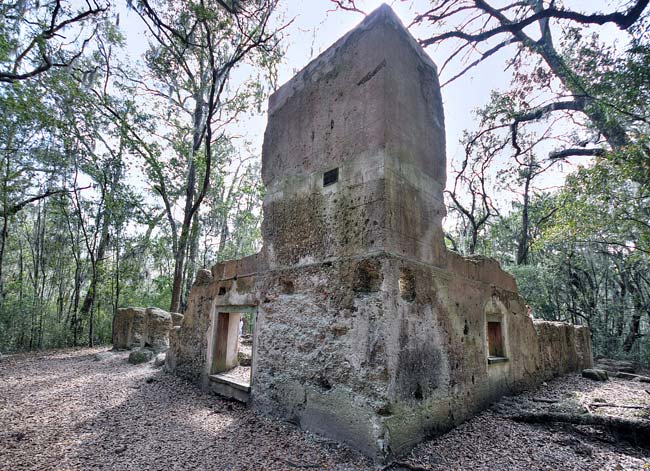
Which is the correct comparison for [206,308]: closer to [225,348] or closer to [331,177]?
[225,348]

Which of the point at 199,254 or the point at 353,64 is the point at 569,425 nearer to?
the point at 353,64

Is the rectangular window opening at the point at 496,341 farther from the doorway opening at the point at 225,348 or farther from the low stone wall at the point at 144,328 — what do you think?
the low stone wall at the point at 144,328

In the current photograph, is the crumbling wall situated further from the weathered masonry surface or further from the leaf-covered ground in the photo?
the leaf-covered ground

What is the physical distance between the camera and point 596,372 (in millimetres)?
6266

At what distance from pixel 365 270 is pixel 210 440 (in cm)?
215

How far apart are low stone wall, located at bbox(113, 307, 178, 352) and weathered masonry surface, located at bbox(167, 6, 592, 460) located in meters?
4.18

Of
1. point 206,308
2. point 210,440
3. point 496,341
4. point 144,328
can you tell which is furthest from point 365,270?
point 144,328

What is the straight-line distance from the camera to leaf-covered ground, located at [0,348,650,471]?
2.50 meters

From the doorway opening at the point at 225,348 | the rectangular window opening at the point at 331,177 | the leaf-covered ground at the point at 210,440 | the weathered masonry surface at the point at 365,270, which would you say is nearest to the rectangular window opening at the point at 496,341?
the weathered masonry surface at the point at 365,270

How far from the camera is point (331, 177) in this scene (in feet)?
11.0

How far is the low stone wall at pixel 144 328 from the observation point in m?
7.82

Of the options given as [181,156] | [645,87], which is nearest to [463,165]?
[645,87]

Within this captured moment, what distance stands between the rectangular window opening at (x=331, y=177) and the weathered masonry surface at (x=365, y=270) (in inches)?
0.9

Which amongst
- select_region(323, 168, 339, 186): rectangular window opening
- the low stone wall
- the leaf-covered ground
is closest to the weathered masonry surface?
select_region(323, 168, 339, 186): rectangular window opening
